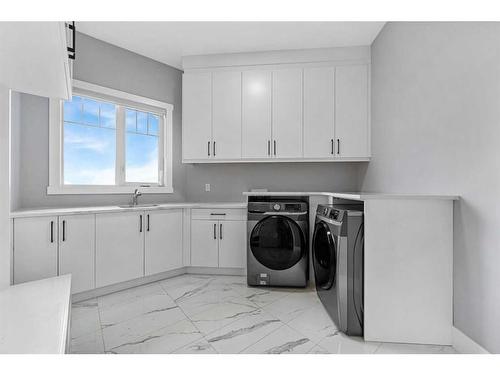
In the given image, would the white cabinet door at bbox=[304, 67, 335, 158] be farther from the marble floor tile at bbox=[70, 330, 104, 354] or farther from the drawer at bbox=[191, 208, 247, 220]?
the marble floor tile at bbox=[70, 330, 104, 354]

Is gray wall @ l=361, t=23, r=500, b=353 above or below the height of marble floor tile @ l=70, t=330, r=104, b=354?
above

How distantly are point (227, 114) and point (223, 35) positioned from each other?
2.77ft

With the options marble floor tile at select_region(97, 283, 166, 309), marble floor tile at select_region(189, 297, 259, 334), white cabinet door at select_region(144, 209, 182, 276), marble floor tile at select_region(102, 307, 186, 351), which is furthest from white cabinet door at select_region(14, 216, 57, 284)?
marble floor tile at select_region(189, 297, 259, 334)

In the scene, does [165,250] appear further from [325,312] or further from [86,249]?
[325,312]

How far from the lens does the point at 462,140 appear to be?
1.76 metres

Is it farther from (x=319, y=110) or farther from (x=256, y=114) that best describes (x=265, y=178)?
(x=319, y=110)

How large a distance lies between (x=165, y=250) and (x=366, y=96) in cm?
279

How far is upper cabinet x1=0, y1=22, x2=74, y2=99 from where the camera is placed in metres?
0.94

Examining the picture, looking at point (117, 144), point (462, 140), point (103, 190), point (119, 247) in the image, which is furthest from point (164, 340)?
point (117, 144)

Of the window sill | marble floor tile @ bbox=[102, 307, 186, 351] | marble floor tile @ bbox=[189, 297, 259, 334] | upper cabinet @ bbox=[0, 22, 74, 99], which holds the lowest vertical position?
marble floor tile @ bbox=[189, 297, 259, 334]

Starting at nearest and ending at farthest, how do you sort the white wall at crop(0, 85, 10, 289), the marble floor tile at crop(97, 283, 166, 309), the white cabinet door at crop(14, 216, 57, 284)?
the white wall at crop(0, 85, 10, 289) < the white cabinet door at crop(14, 216, 57, 284) < the marble floor tile at crop(97, 283, 166, 309)

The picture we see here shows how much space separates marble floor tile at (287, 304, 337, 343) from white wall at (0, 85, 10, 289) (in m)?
1.79

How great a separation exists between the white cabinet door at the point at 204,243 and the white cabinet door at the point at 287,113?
1155 mm

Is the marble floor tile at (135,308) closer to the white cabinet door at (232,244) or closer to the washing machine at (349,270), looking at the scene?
the white cabinet door at (232,244)
